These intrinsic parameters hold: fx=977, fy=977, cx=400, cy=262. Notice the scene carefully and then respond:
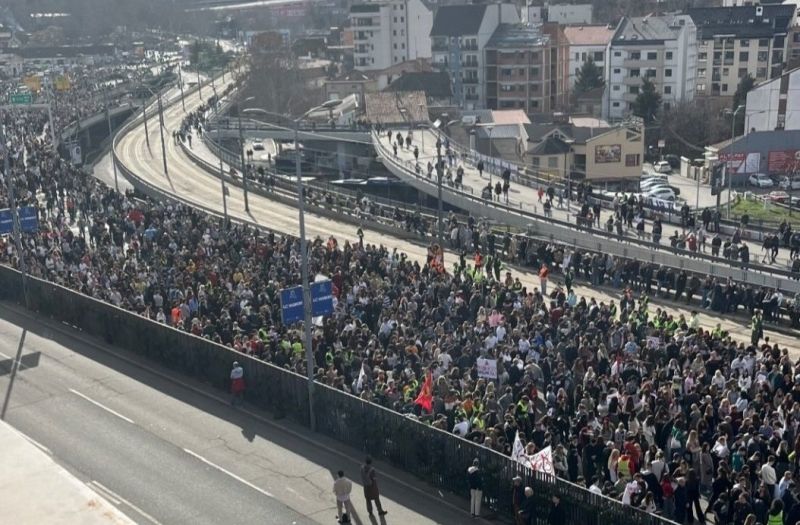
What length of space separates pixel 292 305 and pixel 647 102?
76797 mm

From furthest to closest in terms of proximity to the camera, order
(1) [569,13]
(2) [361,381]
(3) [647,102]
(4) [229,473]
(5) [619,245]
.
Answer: (1) [569,13]
(3) [647,102]
(5) [619,245]
(2) [361,381]
(4) [229,473]

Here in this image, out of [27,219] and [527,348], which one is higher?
[27,219]

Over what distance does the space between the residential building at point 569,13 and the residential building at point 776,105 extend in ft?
156

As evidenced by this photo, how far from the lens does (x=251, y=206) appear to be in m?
56.7

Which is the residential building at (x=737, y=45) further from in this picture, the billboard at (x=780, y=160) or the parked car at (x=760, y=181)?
the parked car at (x=760, y=181)

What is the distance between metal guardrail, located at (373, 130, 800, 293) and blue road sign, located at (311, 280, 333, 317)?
55.7 ft

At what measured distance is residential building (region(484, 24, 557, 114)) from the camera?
323 ft

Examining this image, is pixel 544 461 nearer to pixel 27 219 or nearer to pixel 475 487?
pixel 475 487

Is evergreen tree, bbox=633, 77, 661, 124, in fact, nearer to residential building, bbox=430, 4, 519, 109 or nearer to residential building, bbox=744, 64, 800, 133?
residential building, bbox=744, 64, 800, 133

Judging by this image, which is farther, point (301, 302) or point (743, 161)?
point (743, 161)

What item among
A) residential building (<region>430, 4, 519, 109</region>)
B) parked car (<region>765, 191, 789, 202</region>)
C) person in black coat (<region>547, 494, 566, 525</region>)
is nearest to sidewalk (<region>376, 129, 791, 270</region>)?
parked car (<region>765, 191, 789, 202</region>)

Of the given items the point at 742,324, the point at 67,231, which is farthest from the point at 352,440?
the point at 67,231

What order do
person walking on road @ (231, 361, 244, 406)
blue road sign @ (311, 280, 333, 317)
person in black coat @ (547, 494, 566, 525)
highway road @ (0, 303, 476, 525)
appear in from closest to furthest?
1. person in black coat @ (547, 494, 566, 525)
2. highway road @ (0, 303, 476, 525)
3. blue road sign @ (311, 280, 333, 317)
4. person walking on road @ (231, 361, 244, 406)

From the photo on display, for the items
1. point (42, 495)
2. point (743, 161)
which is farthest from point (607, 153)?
point (42, 495)
